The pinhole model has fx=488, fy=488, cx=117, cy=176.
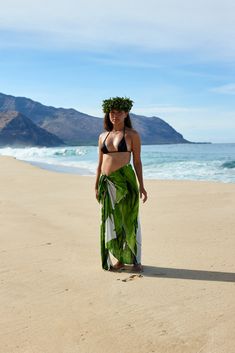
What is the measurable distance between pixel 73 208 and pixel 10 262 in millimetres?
4113

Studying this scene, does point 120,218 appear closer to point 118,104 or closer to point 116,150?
point 116,150

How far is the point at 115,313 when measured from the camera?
387cm

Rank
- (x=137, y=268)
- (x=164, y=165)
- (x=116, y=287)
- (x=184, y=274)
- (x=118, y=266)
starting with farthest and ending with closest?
(x=164, y=165), (x=118, y=266), (x=137, y=268), (x=184, y=274), (x=116, y=287)

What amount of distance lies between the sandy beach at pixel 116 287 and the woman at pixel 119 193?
28 centimetres

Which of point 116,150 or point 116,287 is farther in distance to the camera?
point 116,150

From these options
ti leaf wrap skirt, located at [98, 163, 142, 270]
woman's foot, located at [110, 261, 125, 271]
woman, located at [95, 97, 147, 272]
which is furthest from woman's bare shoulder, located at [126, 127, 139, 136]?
woman's foot, located at [110, 261, 125, 271]

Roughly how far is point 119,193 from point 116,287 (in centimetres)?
108

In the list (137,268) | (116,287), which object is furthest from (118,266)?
(116,287)

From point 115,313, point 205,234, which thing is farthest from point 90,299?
→ point 205,234

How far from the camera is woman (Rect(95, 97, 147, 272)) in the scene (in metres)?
5.20

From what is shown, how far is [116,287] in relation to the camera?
15.0ft

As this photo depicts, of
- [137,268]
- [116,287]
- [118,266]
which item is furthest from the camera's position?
[118,266]

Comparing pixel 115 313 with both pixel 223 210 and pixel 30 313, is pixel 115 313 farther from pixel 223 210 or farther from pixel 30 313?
pixel 223 210

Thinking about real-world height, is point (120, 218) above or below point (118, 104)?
below
